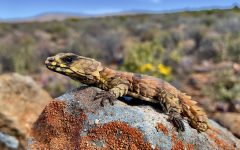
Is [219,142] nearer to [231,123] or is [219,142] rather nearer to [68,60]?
[68,60]

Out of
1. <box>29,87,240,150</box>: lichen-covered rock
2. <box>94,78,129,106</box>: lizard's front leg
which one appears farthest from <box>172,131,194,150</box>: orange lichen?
<box>94,78,129,106</box>: lizard's front leg

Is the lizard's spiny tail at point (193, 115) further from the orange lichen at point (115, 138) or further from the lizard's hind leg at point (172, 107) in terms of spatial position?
the orange lichen at point (115, 138)

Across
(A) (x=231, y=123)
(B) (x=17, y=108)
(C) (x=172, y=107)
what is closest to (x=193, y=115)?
(C) (x=172, y=107)

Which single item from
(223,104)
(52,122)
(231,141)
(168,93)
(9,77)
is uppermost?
(168,93)

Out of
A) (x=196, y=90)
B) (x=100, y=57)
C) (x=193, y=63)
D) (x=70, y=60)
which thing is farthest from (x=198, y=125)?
(x=100, y=57)

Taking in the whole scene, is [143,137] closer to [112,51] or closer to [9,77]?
[9,77]

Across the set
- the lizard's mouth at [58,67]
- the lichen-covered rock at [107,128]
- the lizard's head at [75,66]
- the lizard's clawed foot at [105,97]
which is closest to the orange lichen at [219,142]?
the lichen-covered rock at [107,128]
